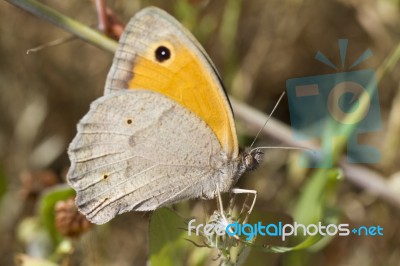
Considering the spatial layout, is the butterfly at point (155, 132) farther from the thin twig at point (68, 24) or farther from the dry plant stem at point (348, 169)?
the dry plant stem at point (348, 169)

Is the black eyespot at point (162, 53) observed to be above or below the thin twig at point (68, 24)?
below

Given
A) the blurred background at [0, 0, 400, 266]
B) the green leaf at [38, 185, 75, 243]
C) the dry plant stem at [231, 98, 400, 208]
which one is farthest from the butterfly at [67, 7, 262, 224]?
the blurred background at [0, 0, 400, 266]

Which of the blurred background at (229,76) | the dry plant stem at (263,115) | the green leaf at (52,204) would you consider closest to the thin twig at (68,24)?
the dry plant stem at (263,115)

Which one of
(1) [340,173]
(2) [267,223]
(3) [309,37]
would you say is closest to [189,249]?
(2) [267,223]

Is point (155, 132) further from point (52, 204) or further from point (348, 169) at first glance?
point (348, 169)

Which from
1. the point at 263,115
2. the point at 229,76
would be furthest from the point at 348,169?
the point at 229,76

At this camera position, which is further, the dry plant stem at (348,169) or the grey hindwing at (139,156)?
the dry plant stem at (348,169)

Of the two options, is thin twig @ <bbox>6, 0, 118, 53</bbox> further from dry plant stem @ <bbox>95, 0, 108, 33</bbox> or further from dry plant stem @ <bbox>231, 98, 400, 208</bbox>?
dry plant stem @ <bbox>231, 98, 400, 208</bbox>

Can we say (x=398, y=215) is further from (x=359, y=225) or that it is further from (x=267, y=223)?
(x=267, y=223)
